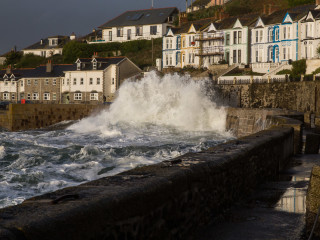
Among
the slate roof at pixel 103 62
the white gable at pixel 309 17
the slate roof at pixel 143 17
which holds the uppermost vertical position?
the slate roof at pixel 143 17

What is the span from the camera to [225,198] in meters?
5.95

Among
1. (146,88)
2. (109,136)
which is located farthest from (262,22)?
(109,136)

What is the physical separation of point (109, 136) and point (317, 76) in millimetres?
18712

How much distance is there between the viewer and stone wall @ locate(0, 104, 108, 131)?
126ft

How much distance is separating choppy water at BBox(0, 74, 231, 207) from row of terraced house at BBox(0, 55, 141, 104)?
2160cm

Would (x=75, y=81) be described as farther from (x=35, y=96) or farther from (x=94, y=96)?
(x=35, y=96)

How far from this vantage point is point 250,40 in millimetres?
54625

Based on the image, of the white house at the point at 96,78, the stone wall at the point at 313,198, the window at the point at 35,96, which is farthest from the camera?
the window at the point at 35,96

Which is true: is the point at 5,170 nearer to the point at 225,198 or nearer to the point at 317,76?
the point at 225,198

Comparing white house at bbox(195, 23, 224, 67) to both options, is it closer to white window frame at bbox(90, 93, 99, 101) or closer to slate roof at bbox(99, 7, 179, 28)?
white window frame at bbox(90, 93, 99, 101)

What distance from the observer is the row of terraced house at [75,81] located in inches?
2341

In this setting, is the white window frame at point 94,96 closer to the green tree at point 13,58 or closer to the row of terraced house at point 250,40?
the row of terraced house at point 250,40

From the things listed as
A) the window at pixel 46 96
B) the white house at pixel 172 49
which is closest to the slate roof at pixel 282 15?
the white house at pixel 172 49

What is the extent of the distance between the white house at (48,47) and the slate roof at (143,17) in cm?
1178
